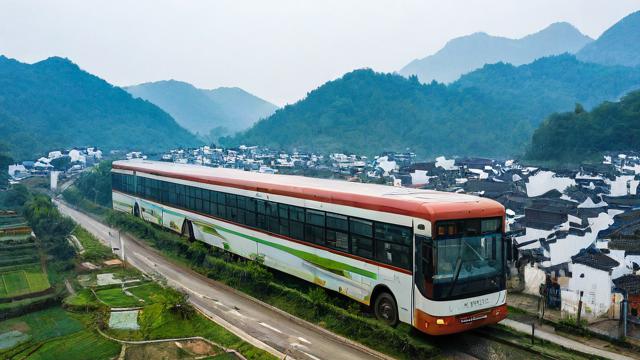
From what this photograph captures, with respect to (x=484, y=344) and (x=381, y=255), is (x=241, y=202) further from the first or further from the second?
(x=484, y=344)

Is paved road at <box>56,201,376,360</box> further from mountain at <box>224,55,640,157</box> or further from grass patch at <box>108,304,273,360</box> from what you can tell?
mountain at <box>224,55,640,157</box>

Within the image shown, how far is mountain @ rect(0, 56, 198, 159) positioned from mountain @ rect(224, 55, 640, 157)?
26.5 metres

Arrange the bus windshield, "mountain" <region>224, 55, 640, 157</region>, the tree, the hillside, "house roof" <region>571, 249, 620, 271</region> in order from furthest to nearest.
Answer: the hillside → "mountain" <region>224, 55, 640, 157</region> → the tree → "house roof" <region>571, 249, 620, 271</region> → the bus windshield

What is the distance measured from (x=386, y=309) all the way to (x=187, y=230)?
1383 cm

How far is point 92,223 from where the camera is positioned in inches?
1491

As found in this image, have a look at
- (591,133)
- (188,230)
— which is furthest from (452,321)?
(591,133)

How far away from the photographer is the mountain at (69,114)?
10750 centimetres

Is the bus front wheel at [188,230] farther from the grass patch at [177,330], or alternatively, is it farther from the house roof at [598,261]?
the house roof at [598,261]

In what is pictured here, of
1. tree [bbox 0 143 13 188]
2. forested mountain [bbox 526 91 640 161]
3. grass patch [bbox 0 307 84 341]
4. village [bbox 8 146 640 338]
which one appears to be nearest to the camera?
village [bbox 8 146 640 338]

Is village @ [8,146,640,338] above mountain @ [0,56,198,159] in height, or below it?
below

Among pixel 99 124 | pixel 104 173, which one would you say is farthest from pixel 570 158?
pixel 99 124

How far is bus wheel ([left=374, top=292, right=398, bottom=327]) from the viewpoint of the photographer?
11523 millimetres

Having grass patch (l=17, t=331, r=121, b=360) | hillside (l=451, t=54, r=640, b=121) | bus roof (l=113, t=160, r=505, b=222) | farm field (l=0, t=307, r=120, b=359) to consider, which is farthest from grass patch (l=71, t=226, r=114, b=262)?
hillside (l=451, t=54, r=640, b=121)

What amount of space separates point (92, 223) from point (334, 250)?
99.9 ft
